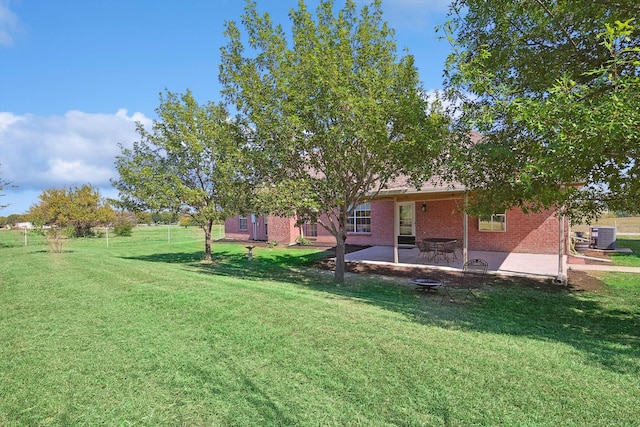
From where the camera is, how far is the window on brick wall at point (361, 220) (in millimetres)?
19734

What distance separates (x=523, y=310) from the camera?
24.8 ft

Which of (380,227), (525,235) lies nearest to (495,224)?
(525,235)

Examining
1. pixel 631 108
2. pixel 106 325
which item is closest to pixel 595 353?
pixel 631 108

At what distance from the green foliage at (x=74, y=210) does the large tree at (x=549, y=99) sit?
31.5 metres

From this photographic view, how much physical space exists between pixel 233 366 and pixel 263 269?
31.8 ft

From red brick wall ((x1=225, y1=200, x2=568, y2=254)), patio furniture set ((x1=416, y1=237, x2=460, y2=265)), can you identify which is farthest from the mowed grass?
red brick wall ((x1=225, y1=200, x2=568, y2=254))

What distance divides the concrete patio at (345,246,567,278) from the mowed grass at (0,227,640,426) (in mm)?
4042

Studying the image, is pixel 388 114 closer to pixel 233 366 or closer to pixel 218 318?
pixel 218 318

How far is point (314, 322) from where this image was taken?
17.3 feet

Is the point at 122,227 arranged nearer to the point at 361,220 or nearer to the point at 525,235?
the point at 361,220

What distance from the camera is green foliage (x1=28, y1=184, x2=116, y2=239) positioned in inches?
1143

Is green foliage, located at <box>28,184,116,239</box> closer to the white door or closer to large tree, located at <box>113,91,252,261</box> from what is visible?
large tree, located at <box>113,91,252,261</box>

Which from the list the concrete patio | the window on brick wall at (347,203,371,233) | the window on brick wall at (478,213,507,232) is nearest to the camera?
the concrete patio

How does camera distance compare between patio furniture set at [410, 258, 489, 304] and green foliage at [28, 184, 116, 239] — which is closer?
patio furniture set at [410, 258, 489, 304]
